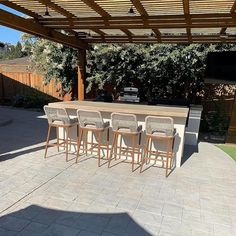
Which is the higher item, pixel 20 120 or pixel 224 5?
pixel 224 5

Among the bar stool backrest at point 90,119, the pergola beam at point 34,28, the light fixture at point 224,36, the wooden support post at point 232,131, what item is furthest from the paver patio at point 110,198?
the light fixture at point 224,36

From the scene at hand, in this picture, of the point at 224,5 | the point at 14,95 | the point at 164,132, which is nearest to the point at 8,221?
the point at 164,132

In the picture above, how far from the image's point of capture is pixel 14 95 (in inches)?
490

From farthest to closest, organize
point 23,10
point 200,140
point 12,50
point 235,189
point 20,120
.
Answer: point 12,50 → point 20,120 → point 200,140 → point 23,10 → point 235,189

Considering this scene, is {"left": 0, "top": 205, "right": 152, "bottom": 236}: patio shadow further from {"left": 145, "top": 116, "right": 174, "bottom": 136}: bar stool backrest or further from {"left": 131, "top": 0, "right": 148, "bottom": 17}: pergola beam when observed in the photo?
{"left": 131, "top": 0, "right": 148, "bottom": 17}: pergola beam

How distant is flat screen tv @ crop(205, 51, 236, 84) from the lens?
6504mm

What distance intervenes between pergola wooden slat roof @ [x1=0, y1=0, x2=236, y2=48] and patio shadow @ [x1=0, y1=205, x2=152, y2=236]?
123 inches

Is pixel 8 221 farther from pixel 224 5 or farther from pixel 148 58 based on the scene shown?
pixel 148 58

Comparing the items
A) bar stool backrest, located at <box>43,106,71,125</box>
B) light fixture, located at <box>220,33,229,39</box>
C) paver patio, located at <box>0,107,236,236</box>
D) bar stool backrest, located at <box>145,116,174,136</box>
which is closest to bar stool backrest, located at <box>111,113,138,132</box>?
bar stool backrest, located at <box>145,116,174,136</box>

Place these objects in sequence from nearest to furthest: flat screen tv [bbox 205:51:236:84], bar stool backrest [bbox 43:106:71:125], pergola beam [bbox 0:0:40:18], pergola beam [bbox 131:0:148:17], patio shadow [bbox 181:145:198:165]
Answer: pergola beam [bbox 131:0:148:17]
pergola beam [bbox 0:0:40:18]
bar stool backrest [bbox 43:106:71:125]
patio shadow [bbox 181:145:198:165]
flat screen tv [bbox 205:51:236:84]

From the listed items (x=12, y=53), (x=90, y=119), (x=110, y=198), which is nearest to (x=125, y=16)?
(x=90, y=119)

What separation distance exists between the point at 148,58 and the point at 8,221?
6947 mm

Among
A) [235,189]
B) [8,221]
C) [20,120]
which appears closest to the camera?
[8,221]

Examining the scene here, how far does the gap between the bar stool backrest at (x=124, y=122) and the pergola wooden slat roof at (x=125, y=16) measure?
5.85 ft
